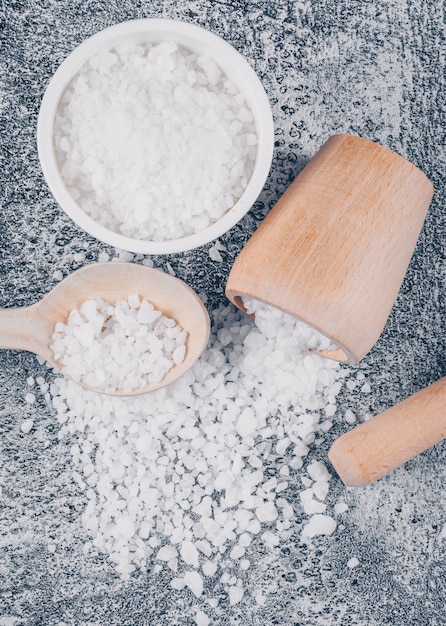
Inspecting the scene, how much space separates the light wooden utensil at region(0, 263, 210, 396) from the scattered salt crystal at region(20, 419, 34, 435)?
0.35ft

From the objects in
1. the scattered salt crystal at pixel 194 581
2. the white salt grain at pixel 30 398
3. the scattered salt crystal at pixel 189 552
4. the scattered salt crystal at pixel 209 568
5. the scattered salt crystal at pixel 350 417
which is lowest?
the scattered salt crystal at pixel 194 581

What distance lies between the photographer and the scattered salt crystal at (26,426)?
1056mm

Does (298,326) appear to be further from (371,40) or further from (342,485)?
(371,40)

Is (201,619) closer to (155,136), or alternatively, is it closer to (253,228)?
(253,228)

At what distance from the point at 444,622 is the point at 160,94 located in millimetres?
781

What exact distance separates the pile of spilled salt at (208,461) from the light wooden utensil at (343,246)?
175 mm

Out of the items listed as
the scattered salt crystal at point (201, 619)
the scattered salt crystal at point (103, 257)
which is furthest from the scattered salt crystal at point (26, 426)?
the scattered salt crystal at point (201, 619)

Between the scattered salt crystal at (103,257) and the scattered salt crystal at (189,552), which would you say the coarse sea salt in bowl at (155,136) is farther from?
the scattered salt crystal at (189,552)

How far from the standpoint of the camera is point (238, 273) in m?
0.88

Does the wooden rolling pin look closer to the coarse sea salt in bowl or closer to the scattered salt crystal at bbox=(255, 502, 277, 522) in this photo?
the scattered salt crystal at bbox=(255, 502, 277, 522)

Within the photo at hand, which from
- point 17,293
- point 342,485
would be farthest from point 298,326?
point 17,293

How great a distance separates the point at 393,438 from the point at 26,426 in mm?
491

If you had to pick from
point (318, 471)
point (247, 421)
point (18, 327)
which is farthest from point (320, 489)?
point (18, 327)

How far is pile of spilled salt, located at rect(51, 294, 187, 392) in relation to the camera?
3.19ft
